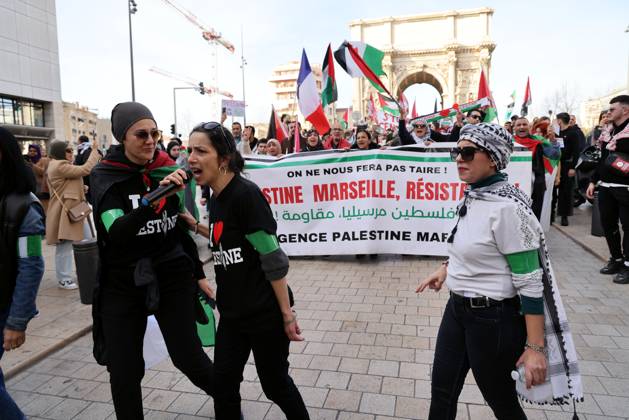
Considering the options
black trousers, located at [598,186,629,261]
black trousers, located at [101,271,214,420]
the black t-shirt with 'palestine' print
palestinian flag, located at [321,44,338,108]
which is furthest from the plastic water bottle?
palestinian flag, located at [321,44,338,108]

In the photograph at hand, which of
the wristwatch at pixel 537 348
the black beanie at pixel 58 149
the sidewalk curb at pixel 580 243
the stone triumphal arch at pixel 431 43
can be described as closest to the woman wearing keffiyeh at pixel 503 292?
the wristwatch at pixel 537 348

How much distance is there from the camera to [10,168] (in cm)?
243

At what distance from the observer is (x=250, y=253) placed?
2383mm

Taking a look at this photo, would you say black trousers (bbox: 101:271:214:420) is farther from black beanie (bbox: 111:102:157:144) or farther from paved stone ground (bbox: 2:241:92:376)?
paved stone ground (bbox: 2:241:92:376)

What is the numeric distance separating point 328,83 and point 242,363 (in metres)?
7.99

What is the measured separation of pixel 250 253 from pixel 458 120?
8637mm

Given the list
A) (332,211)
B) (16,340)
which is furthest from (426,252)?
(16,340)

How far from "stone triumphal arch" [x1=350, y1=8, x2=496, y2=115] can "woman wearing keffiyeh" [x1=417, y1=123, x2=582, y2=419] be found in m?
59.1

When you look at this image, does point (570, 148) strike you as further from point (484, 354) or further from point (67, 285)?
point (67, 285)

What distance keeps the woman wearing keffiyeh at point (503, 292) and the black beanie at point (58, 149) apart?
17.8ft

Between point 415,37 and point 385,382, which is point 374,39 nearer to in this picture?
point 415,37

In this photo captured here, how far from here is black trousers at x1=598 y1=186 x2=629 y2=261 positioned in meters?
5.93

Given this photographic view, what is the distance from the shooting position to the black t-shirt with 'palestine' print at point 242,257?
2346 mm

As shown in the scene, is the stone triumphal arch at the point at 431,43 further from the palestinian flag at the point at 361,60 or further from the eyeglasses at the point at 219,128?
the eyeglasses at the point at 219,128
